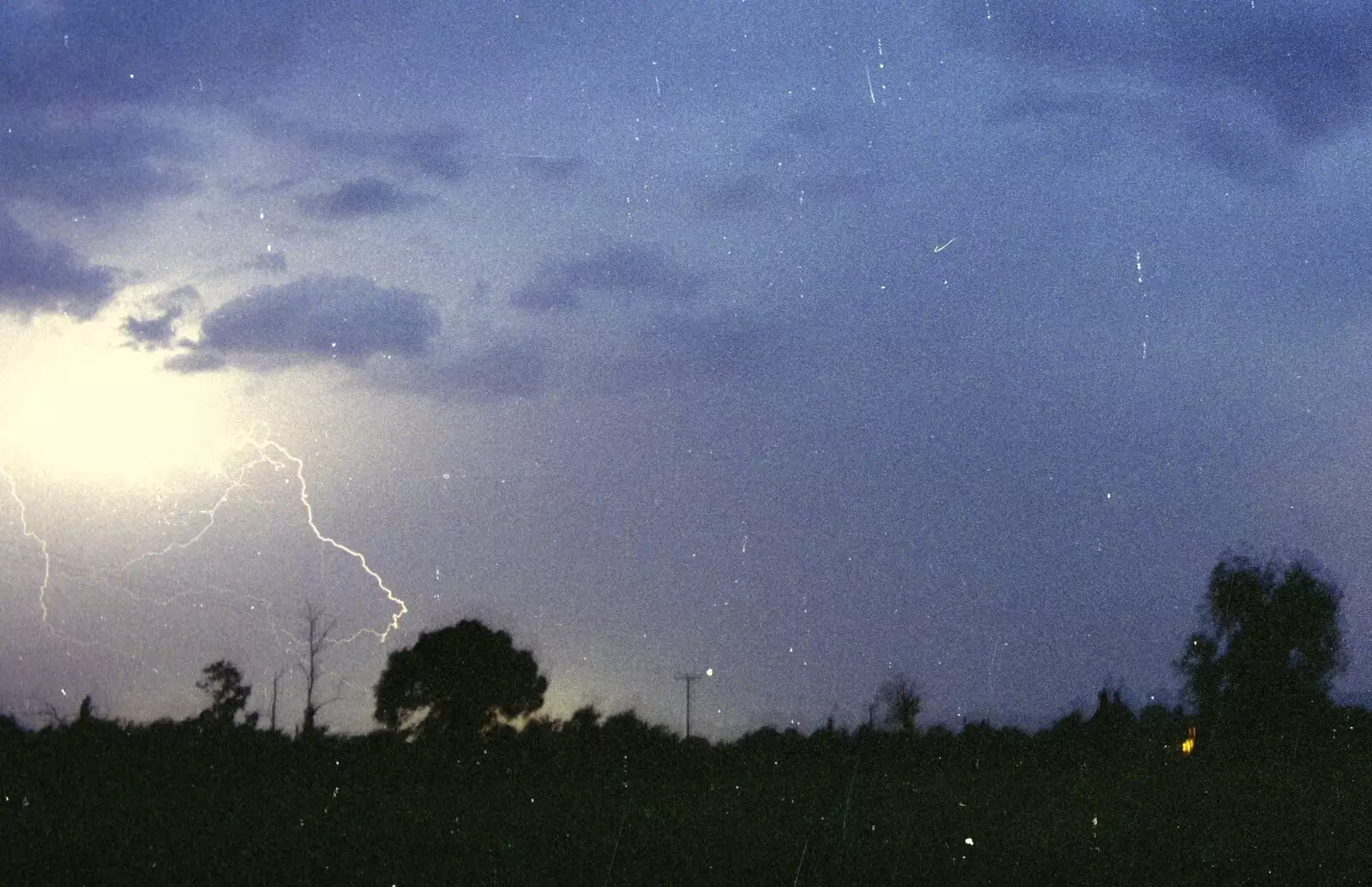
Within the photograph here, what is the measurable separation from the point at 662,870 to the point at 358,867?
3.55 meters

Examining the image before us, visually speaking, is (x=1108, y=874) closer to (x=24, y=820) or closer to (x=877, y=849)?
(x=877, y=849)

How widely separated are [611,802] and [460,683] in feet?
80.9

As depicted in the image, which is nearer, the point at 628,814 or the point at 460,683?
the point at 628,814

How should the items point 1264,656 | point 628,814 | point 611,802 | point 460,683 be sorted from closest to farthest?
point 628,814 < point 611,802 < point 460,683 < point 1264,656

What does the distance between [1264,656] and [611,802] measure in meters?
50.2

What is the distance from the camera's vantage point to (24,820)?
59.3 ft

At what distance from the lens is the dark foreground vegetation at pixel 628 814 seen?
53.4 feet

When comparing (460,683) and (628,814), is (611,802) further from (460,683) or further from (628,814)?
(460,683)

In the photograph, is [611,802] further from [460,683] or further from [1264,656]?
[1264,656]

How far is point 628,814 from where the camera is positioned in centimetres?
2208

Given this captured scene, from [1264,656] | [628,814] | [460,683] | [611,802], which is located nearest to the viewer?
[628,814]

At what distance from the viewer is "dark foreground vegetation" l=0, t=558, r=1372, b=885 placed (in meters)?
Answer: 16.5

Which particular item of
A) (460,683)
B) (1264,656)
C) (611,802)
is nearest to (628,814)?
(611,802)

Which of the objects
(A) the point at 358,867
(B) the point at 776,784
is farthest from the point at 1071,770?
(A) the point at 358,867
